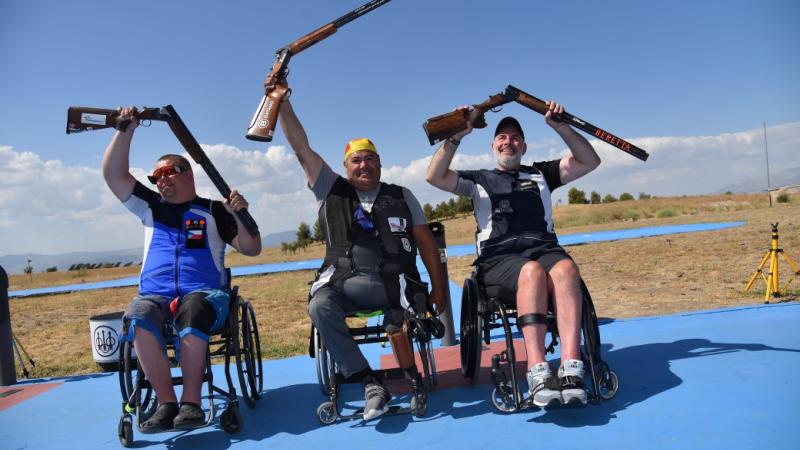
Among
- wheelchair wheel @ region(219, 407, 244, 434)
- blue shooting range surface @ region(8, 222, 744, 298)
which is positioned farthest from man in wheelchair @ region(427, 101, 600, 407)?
blue shooting range surface @ region(8, 222, 744, 298)

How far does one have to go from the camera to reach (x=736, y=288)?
6.72 meters

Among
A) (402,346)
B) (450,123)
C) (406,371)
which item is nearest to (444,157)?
(450,123)

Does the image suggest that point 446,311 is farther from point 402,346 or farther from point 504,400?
point 504,400

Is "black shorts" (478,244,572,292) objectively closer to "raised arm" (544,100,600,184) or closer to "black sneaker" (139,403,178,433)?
"raised arm" (544,100,600,184)

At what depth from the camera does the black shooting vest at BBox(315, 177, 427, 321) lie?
322 centimetres

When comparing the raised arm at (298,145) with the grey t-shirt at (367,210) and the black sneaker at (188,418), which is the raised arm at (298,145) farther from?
the black sneaker at (188,418)

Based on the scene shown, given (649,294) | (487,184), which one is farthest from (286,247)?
(487,184)

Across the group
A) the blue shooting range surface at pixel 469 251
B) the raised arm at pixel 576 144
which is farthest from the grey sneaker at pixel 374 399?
the blue shooting range surface at pixel 469 251

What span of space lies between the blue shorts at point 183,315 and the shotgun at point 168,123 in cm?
58

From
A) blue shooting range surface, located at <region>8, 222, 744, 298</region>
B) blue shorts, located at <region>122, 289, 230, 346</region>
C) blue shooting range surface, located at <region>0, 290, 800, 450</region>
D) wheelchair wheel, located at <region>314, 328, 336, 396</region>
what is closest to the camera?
blue shooting range surface, located at <region>0, 290, 800, 450</region>

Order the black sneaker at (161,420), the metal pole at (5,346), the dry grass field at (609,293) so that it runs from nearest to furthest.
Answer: the black sneaker at (161,420), the metal pole at (5,346), the dry grass field at (609,293)

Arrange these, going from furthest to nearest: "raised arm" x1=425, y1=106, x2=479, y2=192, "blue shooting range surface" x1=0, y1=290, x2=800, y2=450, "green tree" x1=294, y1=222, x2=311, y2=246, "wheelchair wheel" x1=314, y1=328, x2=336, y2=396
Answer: "green tree" x1=294, y1=222, x2=311, y2=246 → "raised arm" x1=425, y1=106, x2=479, y2=192 → "wheelchair wheel" x1=314, y1=328, x2=336, y2=396 → "blue shooting range surface" x1=0, y1=290, x2=800, y2=450

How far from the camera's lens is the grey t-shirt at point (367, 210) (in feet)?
10.7

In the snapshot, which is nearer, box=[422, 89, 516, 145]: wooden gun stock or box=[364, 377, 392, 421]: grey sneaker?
box=[364, 377, 392, 421]: grey sneaker
